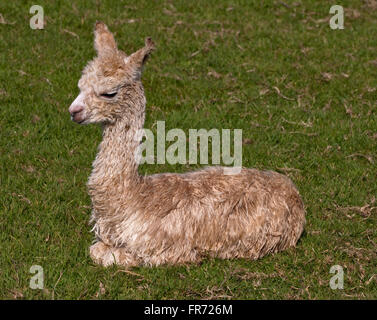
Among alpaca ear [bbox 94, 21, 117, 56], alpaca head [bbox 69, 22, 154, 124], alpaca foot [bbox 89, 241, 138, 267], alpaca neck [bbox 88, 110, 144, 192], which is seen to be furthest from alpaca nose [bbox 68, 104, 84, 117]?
alpaca foot [bbox 89, 241, 138, 267]

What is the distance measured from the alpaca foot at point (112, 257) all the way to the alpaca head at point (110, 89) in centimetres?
117

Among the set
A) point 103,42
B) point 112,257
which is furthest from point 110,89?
point 112,257

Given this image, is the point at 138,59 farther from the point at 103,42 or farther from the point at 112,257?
the point at 112,257

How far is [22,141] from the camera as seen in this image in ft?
27.5

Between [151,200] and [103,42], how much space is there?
4.86 ft

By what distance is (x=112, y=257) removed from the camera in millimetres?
6031

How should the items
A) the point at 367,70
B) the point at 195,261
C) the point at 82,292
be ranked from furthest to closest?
the point at 367,70
the point at 195,261
the point at 82,292

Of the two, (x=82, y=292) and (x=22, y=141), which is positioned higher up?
(x=22, y=141)

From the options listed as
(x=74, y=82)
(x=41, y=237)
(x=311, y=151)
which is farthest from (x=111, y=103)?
(x=74, y=82)

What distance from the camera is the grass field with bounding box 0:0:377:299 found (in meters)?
5.96

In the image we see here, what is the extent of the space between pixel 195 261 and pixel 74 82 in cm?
467

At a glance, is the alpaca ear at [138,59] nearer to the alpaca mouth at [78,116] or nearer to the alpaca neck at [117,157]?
the alpaca neck at [117,157]

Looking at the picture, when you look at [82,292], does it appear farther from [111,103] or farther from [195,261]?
[111,103]

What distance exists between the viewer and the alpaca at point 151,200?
5750 millimetres
